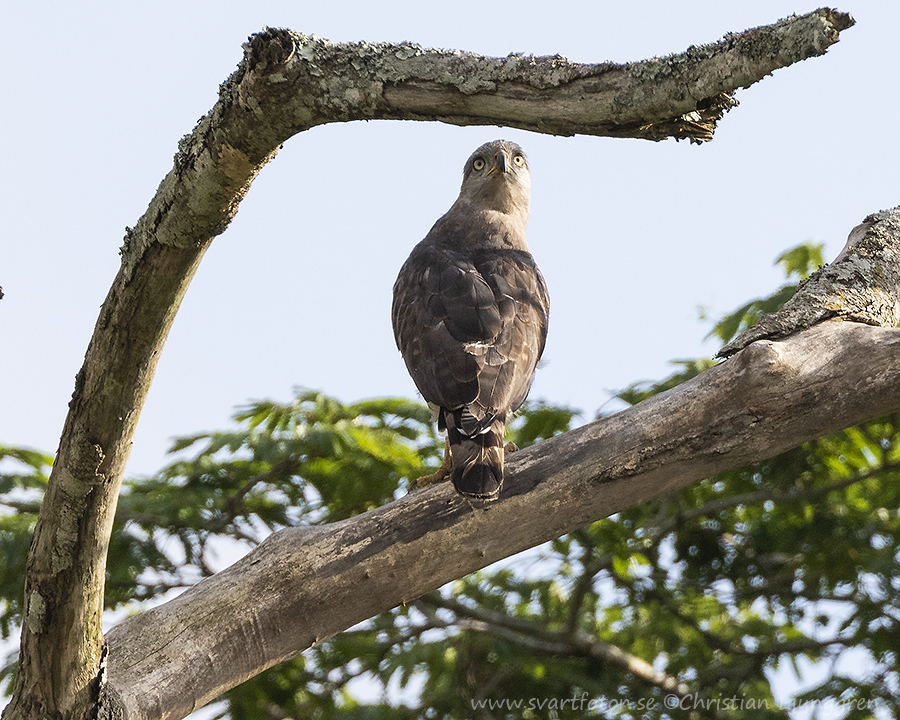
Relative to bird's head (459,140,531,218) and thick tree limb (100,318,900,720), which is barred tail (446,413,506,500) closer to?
thick tree limb (100,318,900,720)

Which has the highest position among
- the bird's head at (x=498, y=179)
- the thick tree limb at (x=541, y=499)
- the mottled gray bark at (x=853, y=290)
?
the bird's head at (x=498, y=179)

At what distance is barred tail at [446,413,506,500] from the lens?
3363 mm

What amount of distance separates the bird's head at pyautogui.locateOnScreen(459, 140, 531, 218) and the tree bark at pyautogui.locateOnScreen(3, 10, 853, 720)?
130 inches

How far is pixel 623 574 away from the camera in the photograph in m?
5.77

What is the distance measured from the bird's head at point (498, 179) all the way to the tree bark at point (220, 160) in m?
3.30

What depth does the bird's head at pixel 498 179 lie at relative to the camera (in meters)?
5.97

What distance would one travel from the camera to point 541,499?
3.53 metres

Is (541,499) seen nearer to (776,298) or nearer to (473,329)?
(473,329)

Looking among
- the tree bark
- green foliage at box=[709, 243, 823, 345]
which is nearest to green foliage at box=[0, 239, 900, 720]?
green foliage at box=[709, 243, 823, 345]

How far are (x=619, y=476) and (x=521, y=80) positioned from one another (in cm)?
163

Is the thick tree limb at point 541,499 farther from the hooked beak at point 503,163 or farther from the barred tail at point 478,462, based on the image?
the hooked beak at point 503,163

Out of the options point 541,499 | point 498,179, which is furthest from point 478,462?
point 498,179

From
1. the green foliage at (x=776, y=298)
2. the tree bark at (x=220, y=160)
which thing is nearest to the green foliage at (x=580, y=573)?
the green foliage at (x=776, y=298)

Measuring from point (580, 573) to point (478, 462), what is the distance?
2645 millimetres
